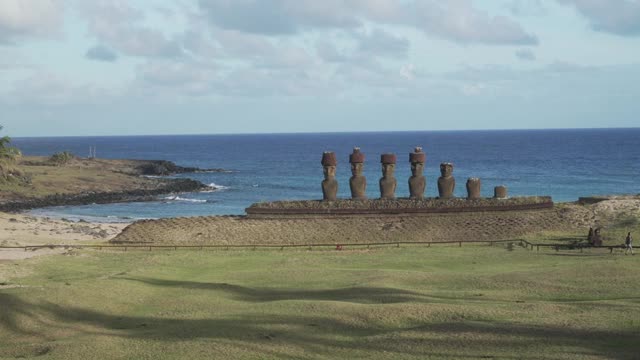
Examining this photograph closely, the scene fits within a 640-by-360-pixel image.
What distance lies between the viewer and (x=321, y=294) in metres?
27.8

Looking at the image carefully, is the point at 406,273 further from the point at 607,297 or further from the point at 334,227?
the point at 334,227

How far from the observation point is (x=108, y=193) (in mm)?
101250

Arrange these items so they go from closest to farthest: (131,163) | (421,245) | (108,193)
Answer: (421,245) → (108,193) → (131,163)

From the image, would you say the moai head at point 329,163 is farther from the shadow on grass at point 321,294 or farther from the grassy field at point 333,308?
the shadow on grass at point 321,294

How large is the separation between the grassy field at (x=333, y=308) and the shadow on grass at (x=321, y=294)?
0.05m

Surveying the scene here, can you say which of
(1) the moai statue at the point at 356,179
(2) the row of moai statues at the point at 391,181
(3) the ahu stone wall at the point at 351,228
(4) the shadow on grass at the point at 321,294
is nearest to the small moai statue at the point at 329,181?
(2) the row of moai statues at the point at 391,181

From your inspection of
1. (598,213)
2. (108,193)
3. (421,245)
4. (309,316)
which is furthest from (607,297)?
(108,193)

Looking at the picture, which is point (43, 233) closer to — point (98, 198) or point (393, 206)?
point (393, 206)

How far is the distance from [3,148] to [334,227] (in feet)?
137

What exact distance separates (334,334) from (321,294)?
5798mm

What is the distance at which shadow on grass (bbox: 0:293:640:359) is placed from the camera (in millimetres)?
20078

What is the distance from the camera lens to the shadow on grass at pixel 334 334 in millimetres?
20078

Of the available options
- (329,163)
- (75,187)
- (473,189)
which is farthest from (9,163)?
(473,189)

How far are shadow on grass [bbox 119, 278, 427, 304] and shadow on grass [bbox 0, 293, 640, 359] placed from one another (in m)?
2.98
